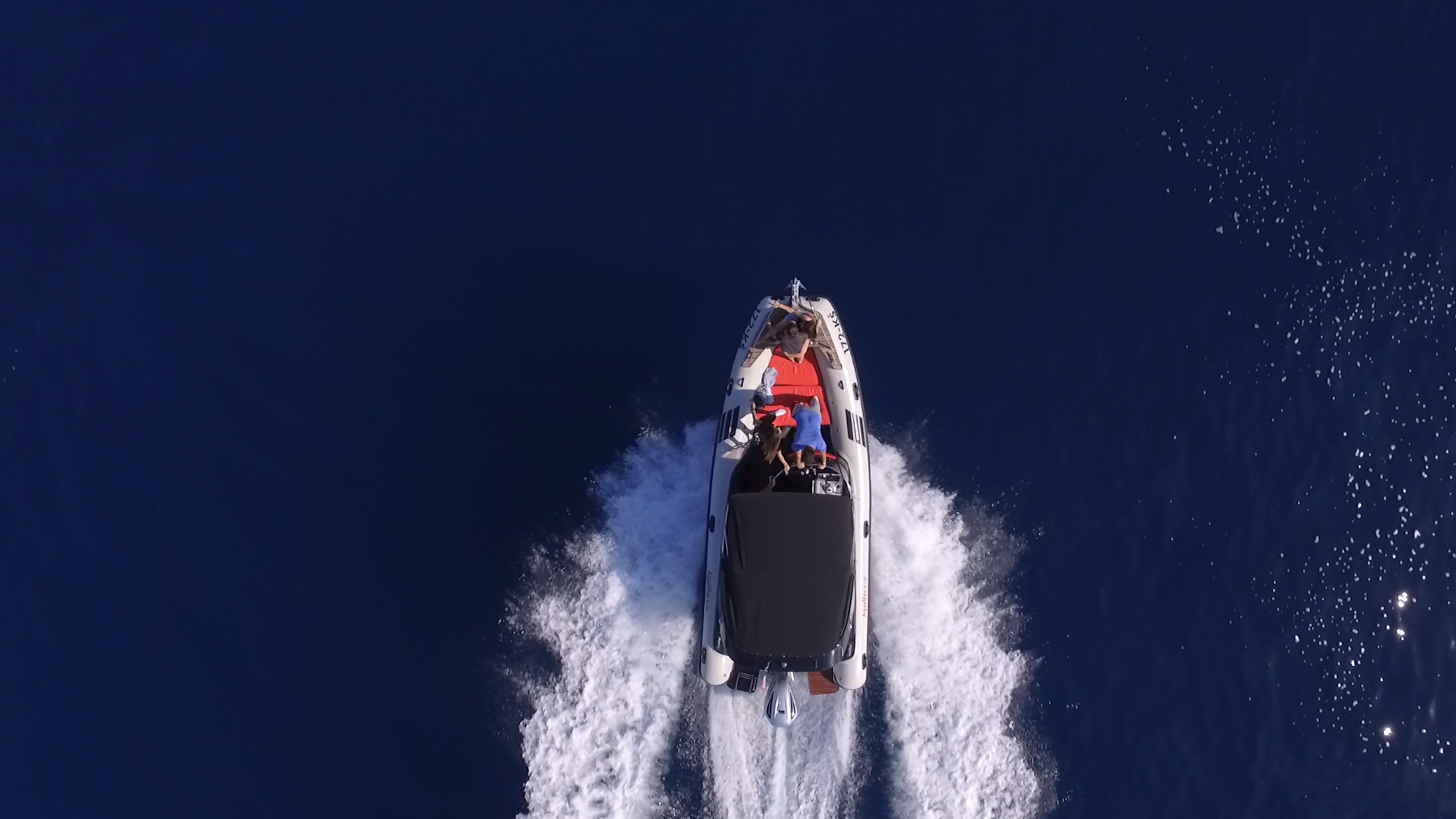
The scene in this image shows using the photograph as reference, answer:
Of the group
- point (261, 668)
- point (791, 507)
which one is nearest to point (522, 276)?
point (791, 507)

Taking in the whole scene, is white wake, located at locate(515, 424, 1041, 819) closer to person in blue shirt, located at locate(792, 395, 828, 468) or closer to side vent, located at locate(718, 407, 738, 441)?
side vent, located at locate(718, 407, 738, 441)

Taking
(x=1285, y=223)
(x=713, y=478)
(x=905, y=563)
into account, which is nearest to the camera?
(x=713, y=478)

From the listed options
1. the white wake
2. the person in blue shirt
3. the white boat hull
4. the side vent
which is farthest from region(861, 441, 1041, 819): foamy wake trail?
the side vent

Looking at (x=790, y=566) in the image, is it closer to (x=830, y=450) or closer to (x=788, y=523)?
(x=788, y=523)

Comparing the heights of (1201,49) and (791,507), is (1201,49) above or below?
above

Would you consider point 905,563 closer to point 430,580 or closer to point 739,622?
point 739,622

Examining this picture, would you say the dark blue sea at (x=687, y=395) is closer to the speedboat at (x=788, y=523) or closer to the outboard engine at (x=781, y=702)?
the outboard engine at (x=781, y=702)

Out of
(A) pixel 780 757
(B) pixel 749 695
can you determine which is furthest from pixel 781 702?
(A) pixel 780 757
